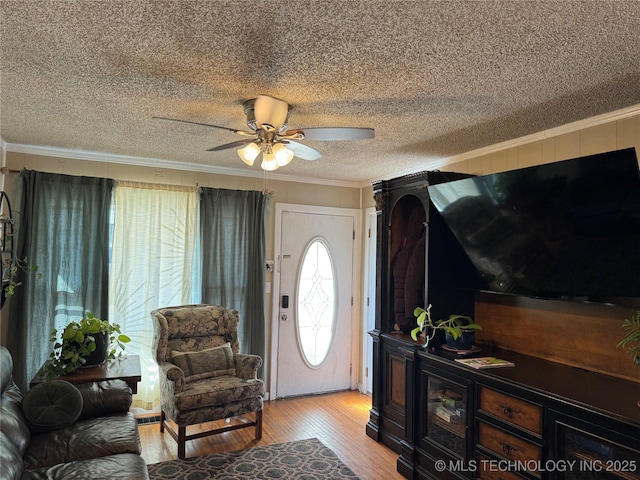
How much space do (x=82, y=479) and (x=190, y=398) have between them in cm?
123

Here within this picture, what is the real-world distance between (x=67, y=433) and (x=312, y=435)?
1971 millimetres

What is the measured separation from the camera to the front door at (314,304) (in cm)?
484

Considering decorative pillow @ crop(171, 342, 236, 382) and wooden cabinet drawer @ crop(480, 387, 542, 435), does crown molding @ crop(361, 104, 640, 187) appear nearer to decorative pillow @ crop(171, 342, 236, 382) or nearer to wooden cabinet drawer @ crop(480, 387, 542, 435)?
wooden cabinet drawer @ crop(480, 387, 542, 435)

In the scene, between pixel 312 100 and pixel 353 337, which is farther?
pixel 353 337

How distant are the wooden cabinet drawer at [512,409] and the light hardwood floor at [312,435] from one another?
1033 mm

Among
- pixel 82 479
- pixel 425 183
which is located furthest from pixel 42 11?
pixel 425 183

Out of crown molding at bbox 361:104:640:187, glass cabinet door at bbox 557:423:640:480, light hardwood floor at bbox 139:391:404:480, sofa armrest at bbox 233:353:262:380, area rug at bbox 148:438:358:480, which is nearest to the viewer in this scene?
glass cabinet door at bbox 557:423:640:480

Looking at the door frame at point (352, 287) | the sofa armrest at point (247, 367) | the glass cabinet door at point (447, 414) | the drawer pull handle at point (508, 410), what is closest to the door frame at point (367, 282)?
the door frame at point (352, 287)

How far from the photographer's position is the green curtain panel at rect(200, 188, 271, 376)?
4.38 meters

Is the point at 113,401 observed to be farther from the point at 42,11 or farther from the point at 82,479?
the point at 42,11

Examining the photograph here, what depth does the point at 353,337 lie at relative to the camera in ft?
17.0

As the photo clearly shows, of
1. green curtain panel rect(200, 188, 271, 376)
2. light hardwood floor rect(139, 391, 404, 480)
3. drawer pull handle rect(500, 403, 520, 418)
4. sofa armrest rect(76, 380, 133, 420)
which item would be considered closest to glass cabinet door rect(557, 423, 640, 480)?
drawer pull handle rect(500, 403, 520, 418)

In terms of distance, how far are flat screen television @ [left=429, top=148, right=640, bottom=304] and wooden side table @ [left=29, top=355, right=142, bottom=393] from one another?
2.65 meters

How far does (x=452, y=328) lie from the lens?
3.07m
